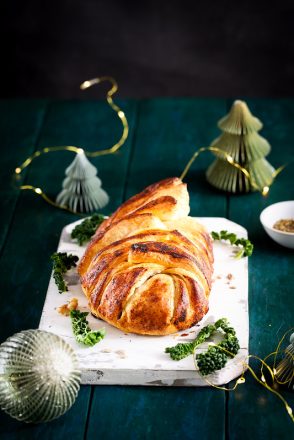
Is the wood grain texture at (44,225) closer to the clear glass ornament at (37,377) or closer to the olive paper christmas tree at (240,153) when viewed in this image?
the clear glass ornament at (37,377)

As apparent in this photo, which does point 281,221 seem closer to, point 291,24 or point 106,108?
point 106,108

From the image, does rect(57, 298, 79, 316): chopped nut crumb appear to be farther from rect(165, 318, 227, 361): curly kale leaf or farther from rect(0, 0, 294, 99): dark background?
rect(0, 0, 294, 99): dark background

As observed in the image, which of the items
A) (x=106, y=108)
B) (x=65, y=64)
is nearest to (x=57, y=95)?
(x=65, y=64)

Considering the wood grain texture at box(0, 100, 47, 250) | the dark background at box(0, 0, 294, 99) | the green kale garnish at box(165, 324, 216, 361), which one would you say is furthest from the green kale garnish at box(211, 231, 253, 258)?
the dark background at box(0, 0, 294, 99)

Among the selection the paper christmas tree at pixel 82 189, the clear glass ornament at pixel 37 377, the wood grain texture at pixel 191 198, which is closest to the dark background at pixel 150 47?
the wood grain texture at pixel 191 198

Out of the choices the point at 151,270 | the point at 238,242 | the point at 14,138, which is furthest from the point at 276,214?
the point at 14,138

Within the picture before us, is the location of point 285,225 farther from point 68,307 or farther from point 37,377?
point 37,377
